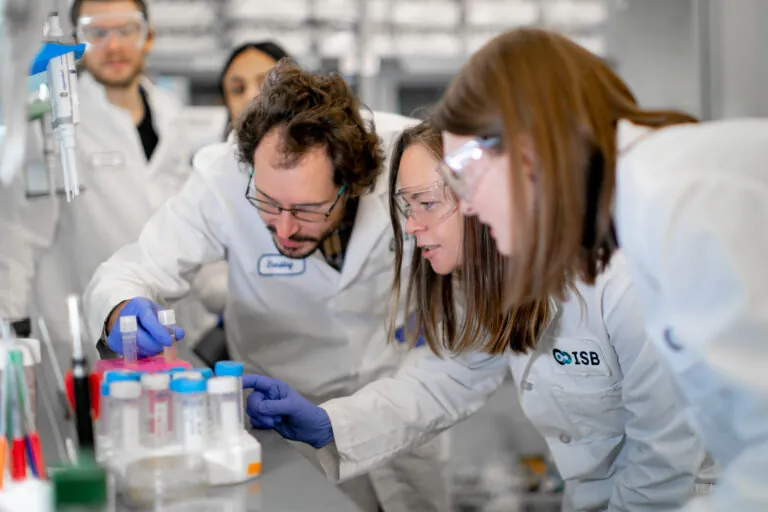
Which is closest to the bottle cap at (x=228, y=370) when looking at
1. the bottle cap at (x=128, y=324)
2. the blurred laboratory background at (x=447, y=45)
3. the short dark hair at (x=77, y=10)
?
the bottle cap at (x=128, y=324)

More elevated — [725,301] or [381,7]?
[381,7]

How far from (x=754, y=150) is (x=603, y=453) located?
33.4 inches

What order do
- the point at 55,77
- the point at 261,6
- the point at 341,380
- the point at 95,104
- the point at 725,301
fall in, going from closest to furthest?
Answer: 1. the point at 725,301
2. the point at 55,77
3. the point at 341,380
4. the point at 95,104
5. the point at 261,6

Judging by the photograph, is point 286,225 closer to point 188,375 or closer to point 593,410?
point 188,375

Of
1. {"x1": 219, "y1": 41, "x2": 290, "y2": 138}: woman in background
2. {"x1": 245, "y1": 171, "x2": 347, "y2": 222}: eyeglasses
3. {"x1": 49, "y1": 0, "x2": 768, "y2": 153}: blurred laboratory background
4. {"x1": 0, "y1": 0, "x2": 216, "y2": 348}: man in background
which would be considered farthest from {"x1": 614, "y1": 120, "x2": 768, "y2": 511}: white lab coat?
{"x1": 49, "y1": 0, "x2": 768, "y2": 153}: blurred laboratory background

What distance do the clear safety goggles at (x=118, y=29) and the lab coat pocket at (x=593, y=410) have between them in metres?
2.04

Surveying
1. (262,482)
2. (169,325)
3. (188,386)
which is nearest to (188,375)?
(188,386)

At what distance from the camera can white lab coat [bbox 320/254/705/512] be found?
148 centimetres

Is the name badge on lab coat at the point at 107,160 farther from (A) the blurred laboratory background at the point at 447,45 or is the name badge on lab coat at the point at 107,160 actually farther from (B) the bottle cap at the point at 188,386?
(B) the bottle cap at the point at 188,386

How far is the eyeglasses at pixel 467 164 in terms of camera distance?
1.10m

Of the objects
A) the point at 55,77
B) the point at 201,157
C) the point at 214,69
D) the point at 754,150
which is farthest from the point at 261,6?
the point at 754,150

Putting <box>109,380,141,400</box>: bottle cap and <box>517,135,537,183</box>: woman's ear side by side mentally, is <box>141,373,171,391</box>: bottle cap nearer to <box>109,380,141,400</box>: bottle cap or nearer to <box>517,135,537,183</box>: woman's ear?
<box>109,380,141,400</box>: bottle cap

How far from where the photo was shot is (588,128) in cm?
103

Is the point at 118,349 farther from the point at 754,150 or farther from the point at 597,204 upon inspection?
the point at 754,150
